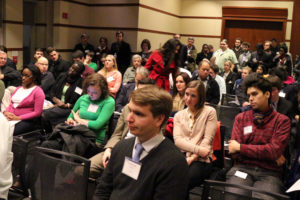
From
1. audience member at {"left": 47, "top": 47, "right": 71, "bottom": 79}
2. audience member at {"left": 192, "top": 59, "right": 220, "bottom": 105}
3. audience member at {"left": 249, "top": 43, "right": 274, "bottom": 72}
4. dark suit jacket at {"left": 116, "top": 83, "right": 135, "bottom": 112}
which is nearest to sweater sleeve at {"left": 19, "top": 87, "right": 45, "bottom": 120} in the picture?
dark suit jacket at {"left": 116, "top": 83, "right": 135, "bottom": 112}

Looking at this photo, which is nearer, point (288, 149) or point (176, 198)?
point (176, 198)

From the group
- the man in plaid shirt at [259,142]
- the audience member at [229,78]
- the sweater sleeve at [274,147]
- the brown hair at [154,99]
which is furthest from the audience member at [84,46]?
the brown hair at [154,99]

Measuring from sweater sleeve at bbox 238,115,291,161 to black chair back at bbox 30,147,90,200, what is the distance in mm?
1312

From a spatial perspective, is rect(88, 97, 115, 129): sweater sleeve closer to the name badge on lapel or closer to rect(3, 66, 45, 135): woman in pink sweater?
rect(3, 66, 45, 135): woman in pink sweater

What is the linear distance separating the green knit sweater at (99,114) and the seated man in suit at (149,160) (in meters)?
1.74

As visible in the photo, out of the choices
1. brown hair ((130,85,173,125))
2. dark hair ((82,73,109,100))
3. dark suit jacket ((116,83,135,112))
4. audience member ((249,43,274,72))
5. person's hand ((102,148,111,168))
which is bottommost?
person's hand ((102,148,111,168))

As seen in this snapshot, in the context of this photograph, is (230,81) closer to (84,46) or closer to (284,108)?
(284,108)

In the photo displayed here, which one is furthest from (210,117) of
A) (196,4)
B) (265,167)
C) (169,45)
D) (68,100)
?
(196,4)

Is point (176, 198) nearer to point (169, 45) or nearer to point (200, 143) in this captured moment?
point (200, 143)

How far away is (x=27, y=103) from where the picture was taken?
4.05 metres

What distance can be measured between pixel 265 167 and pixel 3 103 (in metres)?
3.20

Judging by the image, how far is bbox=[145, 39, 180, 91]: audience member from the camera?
4902 mm

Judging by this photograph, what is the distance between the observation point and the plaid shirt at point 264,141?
105 inches

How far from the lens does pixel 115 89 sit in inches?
217
